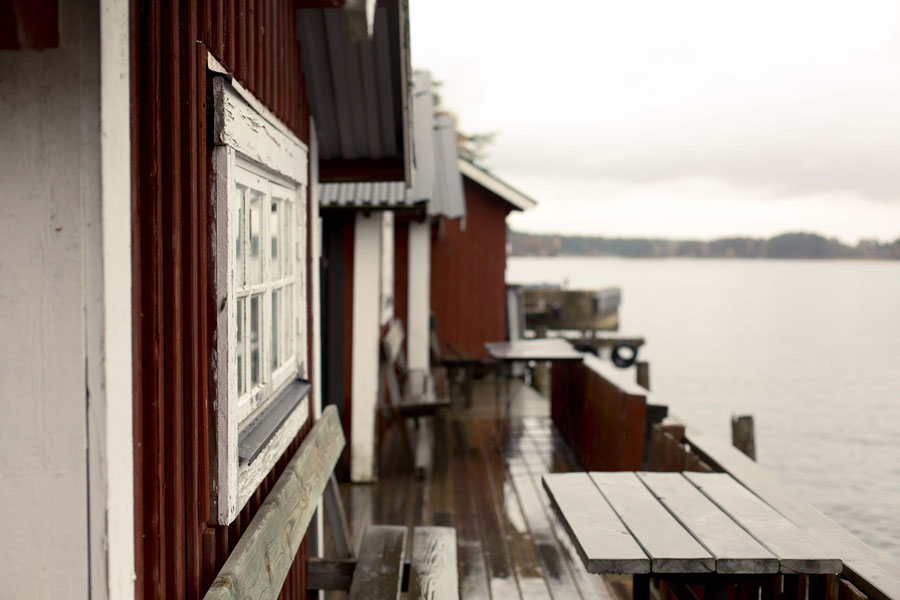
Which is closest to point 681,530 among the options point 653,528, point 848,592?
point 653,528

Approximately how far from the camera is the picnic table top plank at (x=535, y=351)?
754 cm

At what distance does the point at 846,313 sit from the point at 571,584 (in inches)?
2841

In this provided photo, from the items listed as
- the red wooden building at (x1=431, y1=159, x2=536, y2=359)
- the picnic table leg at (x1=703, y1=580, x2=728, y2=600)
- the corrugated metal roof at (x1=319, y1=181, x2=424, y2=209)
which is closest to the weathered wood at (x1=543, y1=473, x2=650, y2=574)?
the picnic table leg at (x1=703, y1=580, x2=728, y2=600)

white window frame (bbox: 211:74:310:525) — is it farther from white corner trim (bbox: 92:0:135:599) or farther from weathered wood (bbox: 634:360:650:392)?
weathered wood (bbox: 634:360:650:392)

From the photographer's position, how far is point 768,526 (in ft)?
9.62

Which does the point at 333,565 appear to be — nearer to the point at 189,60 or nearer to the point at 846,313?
the point at 189,60

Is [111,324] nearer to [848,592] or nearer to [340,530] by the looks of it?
[848,592]

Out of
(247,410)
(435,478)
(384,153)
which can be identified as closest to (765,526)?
(247,410)

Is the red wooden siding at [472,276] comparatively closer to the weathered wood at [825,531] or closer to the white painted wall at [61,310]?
the weathered wood at [825,531]

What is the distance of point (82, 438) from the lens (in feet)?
5.01

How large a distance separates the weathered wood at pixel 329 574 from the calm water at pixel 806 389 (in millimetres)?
3422

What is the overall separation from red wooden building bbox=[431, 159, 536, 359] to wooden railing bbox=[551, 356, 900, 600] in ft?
13.2

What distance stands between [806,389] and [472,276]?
19989mm

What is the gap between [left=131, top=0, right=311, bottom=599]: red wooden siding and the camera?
5.59ft
